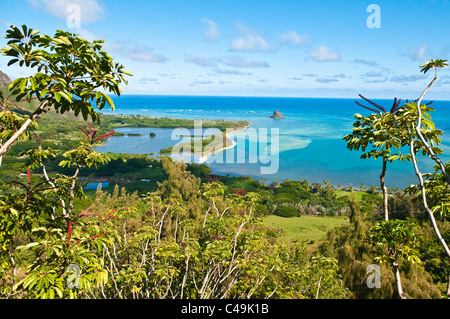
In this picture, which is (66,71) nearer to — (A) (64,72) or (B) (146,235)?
(A) (64,72)

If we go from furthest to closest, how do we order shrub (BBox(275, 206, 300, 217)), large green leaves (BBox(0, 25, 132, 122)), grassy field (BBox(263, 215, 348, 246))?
1. shrub (BBox(275, 206, 300, 217))
2. grassy field (BBox(263, 215, 348, 246))
3. large green leaves (BBox(0, 25, 132, 122))

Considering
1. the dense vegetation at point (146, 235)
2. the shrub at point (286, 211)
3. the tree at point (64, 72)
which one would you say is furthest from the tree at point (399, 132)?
the shrub at point (286, 211)

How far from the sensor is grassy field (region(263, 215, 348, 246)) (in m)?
17.8

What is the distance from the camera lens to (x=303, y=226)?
2084cm

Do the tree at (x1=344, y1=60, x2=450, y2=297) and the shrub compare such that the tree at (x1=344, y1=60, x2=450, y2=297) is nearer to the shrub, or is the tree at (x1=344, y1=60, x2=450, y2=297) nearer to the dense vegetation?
the dense vegetation

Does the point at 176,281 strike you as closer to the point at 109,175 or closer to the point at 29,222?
the point at 29,222

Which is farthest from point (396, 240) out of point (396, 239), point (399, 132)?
point (399, 132)

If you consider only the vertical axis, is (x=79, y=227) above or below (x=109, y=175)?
above

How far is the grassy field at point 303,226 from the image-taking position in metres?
Result: 17.8

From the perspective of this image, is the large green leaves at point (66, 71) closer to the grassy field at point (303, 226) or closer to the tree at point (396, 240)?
the tree at point (396, 240)

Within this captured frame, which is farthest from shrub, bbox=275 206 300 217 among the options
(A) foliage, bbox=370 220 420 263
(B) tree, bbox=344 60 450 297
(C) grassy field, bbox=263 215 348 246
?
(A) foliage, bbox=370 220 420 263

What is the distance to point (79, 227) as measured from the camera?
2916mm
